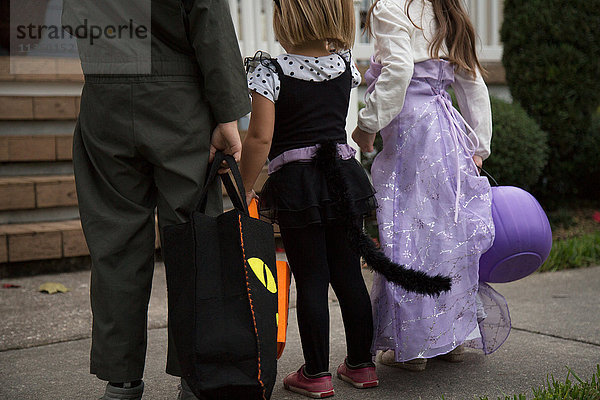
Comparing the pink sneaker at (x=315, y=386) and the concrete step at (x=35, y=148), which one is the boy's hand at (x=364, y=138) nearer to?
the pink sneaker at (x=315, y=386)

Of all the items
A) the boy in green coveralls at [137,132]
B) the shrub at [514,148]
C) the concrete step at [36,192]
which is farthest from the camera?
the shrub at [514,148]

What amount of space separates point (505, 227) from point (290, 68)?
3.39 feet

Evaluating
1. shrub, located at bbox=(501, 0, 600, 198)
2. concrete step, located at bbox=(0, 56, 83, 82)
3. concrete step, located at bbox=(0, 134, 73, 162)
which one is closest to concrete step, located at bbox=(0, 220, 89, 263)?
concrete step, located at bbox=(0, 134, 73, 162)

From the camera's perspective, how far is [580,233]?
5.76 m

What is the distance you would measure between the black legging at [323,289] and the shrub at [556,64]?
395cm

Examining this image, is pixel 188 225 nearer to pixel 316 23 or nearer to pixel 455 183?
pixel 316 23

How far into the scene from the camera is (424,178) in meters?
2.82

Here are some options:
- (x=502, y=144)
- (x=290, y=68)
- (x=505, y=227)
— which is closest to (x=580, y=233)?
(x=502, y=144)

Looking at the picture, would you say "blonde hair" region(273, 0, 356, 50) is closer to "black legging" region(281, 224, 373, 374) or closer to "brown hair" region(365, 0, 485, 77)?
"brown hair" region(365, 0, 485, 77)

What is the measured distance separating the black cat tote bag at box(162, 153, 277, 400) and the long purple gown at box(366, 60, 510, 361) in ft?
2.62

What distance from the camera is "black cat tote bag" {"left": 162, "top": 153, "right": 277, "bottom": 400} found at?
77.9 inches

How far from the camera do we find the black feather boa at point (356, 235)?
8.35ft

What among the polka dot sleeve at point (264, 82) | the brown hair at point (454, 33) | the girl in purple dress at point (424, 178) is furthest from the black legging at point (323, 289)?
the brown hair at point (454, 33)

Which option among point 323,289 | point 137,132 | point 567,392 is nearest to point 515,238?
point 567,392
